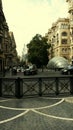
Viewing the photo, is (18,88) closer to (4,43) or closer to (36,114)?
(36,114)

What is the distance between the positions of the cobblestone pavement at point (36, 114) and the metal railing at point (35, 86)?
0.58 metres

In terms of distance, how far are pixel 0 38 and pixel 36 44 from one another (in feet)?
118

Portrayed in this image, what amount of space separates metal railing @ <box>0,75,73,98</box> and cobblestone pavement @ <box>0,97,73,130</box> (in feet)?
1.90

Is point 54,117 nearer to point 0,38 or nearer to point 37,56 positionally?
point 0,38

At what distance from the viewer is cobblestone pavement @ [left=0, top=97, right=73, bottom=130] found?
340 inches

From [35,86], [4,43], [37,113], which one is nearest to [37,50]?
[4,43]

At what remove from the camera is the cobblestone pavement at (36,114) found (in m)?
8.63

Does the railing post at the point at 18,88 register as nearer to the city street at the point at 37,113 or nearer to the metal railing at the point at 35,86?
the metal railing at the point at 35,86

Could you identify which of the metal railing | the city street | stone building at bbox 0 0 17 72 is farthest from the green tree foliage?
the city street

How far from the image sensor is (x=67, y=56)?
92.3 metres

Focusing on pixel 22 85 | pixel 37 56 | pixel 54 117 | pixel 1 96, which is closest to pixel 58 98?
Result: pixel 22 85

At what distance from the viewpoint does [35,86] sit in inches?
575

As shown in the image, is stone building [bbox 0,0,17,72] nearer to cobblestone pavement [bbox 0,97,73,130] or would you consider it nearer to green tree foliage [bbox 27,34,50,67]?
green tree foliage [bbox 27,34,50,67]

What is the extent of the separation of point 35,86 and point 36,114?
4.34 metres
